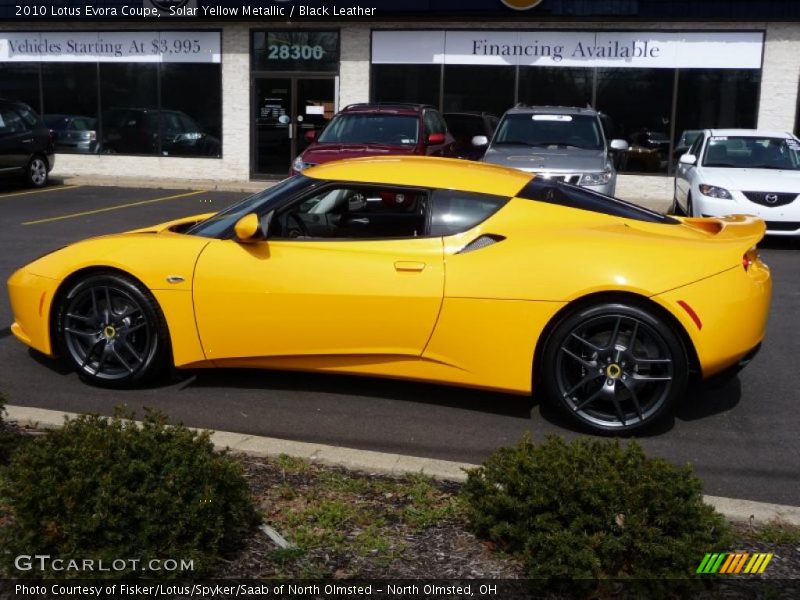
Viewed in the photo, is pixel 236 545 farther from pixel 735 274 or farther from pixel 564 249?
pixel 735 274

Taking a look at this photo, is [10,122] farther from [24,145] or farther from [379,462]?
[379,462]

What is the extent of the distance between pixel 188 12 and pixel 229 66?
1.42m

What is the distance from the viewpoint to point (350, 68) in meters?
19.9

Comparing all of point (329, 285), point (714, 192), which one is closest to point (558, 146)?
point (714, 192)

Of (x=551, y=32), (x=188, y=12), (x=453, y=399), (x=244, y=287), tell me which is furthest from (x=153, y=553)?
(x=188, y=12)

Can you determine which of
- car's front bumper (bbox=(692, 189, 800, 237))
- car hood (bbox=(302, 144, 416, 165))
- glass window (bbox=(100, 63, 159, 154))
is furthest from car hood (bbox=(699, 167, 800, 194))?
glass window (bbox=(100, 63, 159, 154))

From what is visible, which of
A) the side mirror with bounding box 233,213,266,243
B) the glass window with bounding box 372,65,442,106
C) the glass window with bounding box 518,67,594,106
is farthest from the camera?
the glass window with bounding box 372,65,442,106

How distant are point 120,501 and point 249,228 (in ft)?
8.05

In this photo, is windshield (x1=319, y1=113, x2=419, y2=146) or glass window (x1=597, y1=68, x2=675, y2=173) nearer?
windshield (x1=319, y1=113, x2=419, y2=146)

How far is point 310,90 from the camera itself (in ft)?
66.7

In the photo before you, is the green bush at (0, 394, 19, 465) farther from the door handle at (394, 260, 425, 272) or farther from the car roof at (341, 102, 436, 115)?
the car roof at (341, 102, 436, 115)

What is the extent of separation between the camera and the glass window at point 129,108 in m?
21.3

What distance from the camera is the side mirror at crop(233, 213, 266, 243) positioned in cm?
525

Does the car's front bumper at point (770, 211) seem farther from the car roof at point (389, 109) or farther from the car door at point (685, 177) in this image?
the car roof at point (389, 109)
